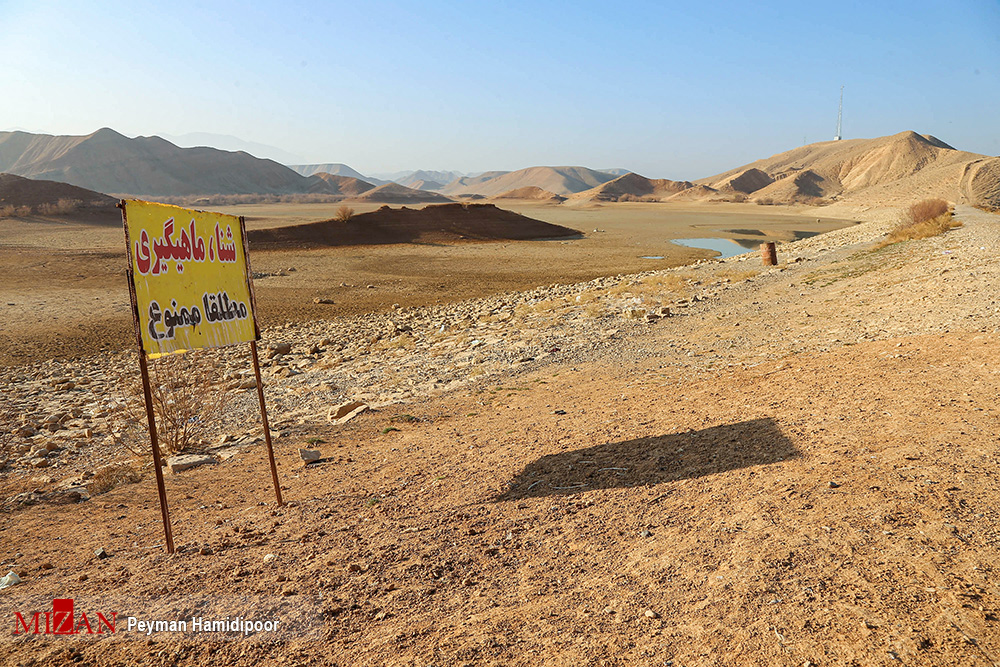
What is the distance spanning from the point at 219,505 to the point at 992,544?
201 inches

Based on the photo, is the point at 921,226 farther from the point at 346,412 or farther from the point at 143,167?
the point at 143,167

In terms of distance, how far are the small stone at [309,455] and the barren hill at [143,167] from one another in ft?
389

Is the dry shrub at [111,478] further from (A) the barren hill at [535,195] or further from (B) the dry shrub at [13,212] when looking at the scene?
(A) the barren hill at [535,195]

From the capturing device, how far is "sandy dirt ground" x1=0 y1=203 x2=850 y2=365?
15.8 m

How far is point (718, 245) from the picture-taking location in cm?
3841

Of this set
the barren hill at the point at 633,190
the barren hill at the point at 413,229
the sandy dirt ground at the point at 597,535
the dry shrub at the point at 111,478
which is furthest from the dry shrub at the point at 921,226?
the barren hill at the point at 633,190

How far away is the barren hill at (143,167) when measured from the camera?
4466 inches

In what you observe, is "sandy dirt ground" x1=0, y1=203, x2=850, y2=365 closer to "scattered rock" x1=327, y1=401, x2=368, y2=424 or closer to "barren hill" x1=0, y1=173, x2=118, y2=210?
"barren hill" x1=0, y1=173, x2=118, y2=210

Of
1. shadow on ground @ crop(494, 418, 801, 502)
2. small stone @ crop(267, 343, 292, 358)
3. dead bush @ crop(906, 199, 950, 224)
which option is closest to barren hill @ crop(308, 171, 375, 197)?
dead bush @ crop(906, 199, 950, 224)

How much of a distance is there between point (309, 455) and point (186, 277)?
2.49m

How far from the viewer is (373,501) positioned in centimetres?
483

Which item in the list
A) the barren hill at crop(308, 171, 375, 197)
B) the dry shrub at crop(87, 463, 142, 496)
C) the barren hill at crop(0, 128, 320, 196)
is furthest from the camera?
the barren hill at crop(308, 171, 375, 197)

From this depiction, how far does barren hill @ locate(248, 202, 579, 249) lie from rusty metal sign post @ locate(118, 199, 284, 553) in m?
28.9

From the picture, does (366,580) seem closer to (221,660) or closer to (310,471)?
(221,660)
